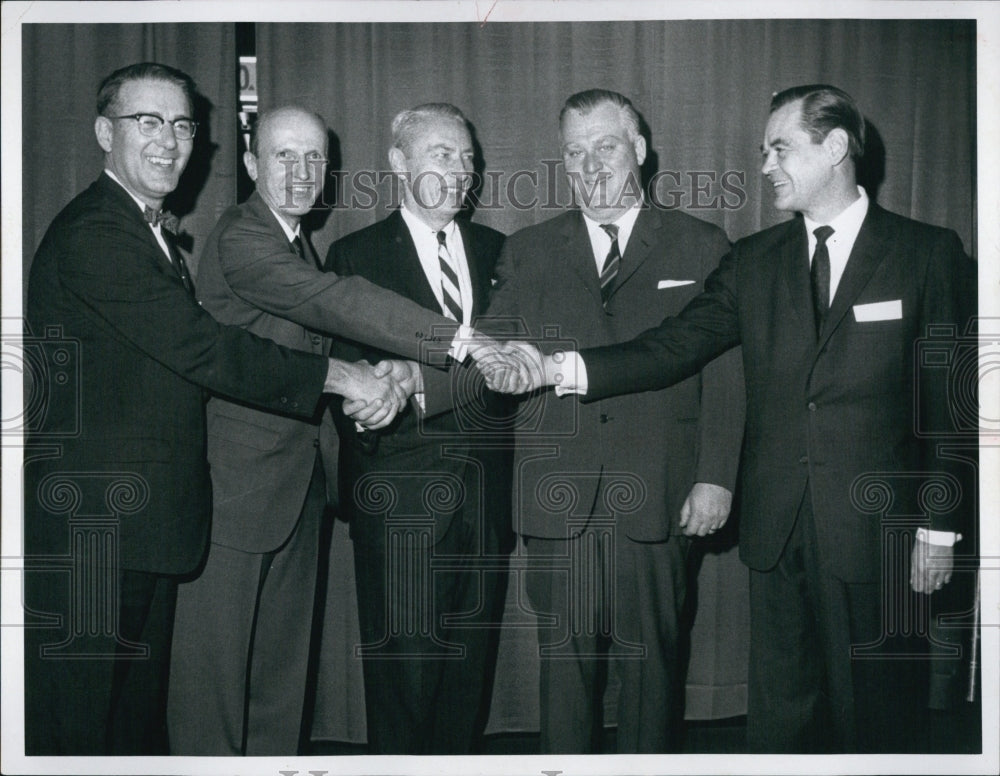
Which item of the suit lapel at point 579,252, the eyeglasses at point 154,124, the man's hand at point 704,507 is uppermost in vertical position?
the eyeglasses at point 154,124

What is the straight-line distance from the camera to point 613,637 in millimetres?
3119

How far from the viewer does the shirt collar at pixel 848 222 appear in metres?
3.10

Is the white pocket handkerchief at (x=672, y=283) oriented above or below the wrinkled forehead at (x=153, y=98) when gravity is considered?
below

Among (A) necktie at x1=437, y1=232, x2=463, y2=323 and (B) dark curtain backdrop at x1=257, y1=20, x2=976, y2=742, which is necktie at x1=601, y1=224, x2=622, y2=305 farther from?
(A) necktie at x1=437, y1=232, x2=463, y2=323

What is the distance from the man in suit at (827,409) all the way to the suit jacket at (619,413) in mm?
58

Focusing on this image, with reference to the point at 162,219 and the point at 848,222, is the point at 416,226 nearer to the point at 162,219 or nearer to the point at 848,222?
the point at 162,219

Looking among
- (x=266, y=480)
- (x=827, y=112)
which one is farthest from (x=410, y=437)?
(x=827, y=112)

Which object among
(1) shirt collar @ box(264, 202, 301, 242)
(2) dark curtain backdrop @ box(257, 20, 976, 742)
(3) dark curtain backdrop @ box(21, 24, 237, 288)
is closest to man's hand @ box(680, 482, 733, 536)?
(2) dark curtain backdrop @ box(257, 20, 976, 742)

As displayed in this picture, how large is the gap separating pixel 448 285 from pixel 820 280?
1.09 m

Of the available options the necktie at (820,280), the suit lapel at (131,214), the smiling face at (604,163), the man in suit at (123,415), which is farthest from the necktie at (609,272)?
the suit lapel at (131,214)

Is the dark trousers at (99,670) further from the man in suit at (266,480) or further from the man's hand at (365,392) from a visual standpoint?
the man's hand at (365,392)

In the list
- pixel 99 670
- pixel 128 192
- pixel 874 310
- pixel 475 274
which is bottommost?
pixel 99 670

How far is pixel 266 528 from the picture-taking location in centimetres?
304

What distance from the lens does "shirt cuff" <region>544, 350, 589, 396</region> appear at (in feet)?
10.2
